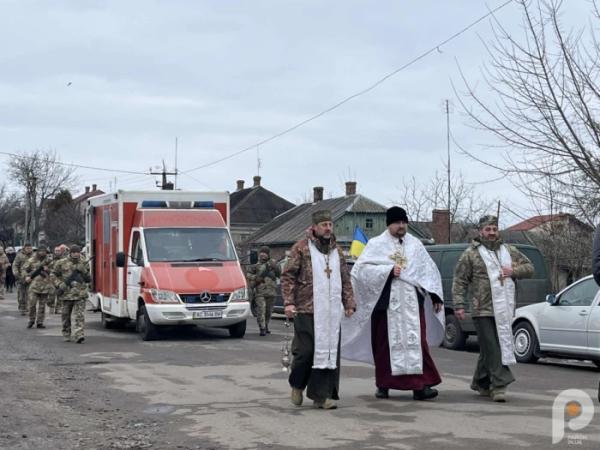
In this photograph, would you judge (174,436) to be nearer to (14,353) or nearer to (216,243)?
(14,353)

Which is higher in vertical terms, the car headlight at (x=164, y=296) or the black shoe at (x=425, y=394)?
the car headlight at (x=164, y=296)

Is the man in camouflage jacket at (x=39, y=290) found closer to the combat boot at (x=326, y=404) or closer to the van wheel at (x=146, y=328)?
the van wheel at (x=146, y=328)

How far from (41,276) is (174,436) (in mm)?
14150

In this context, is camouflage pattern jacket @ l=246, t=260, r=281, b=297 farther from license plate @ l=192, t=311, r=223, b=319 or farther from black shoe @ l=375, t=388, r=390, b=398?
black shoe @ l=375, t=388, r=390, b=398

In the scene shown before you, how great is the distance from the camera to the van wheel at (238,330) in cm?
1878

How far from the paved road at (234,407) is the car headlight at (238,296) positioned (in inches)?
84.6

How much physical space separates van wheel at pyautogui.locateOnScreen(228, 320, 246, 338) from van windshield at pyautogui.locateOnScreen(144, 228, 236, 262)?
4.16 ft

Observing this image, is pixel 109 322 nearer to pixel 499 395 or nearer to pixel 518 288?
pixel 518 288

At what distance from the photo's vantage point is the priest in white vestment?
401 inches

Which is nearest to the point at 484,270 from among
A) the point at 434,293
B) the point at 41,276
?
the point at 434,293

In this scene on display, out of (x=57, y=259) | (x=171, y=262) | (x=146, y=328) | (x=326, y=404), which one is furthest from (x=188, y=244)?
(x=326, y=404)

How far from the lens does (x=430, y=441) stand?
8.02 m

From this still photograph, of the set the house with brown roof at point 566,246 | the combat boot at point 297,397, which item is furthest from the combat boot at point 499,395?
the house with brown roof at point 566,246

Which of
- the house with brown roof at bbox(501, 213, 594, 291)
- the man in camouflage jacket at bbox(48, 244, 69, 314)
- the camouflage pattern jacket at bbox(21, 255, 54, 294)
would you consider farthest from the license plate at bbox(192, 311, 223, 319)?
the house with brown roof at bbox(501, 213, 594, 291)
